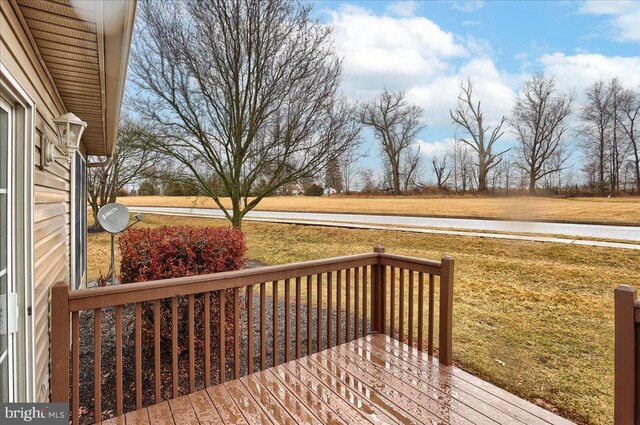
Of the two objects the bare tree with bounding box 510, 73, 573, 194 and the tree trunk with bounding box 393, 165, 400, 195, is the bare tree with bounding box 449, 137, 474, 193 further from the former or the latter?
the tree trunk with bounding box 393, 165, 400, 195

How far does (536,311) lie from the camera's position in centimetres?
543

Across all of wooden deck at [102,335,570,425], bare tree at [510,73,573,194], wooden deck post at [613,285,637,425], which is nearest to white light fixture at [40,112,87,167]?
wooden deck at [102,335,570,425]

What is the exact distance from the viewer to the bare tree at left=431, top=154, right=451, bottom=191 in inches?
436

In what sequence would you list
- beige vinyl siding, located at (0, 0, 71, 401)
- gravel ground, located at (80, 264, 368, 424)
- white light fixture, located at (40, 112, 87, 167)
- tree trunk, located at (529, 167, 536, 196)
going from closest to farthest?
beige vinyl siding, located at (0, 0, 71, 401)
white light fixture, located at (40, 112, 87, 167)
gravel ground, located at (80, 264, 368, 424)
tree trunk, located at (529, 167, 536, 196)

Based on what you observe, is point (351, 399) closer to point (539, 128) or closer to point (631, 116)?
point (539, 128)

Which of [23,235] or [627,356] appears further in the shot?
[627,356]

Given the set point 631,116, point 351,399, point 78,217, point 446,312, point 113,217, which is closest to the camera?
point 351,399

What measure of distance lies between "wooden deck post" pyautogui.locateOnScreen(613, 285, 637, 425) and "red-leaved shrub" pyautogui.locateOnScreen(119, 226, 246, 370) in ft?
10.1

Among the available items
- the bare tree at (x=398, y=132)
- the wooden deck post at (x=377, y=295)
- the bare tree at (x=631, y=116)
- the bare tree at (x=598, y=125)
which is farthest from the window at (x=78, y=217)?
the bare tree at (x=398, y=132)

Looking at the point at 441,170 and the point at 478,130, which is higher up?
the point at 478,130

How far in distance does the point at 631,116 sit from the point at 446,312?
7.46 m

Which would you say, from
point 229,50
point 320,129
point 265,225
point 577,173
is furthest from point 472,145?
point 265,225

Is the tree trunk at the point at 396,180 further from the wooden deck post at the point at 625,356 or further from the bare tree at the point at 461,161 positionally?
the wooden deck post at the point at 625,356

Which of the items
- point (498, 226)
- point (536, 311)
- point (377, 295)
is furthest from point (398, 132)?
point (377, 295)
